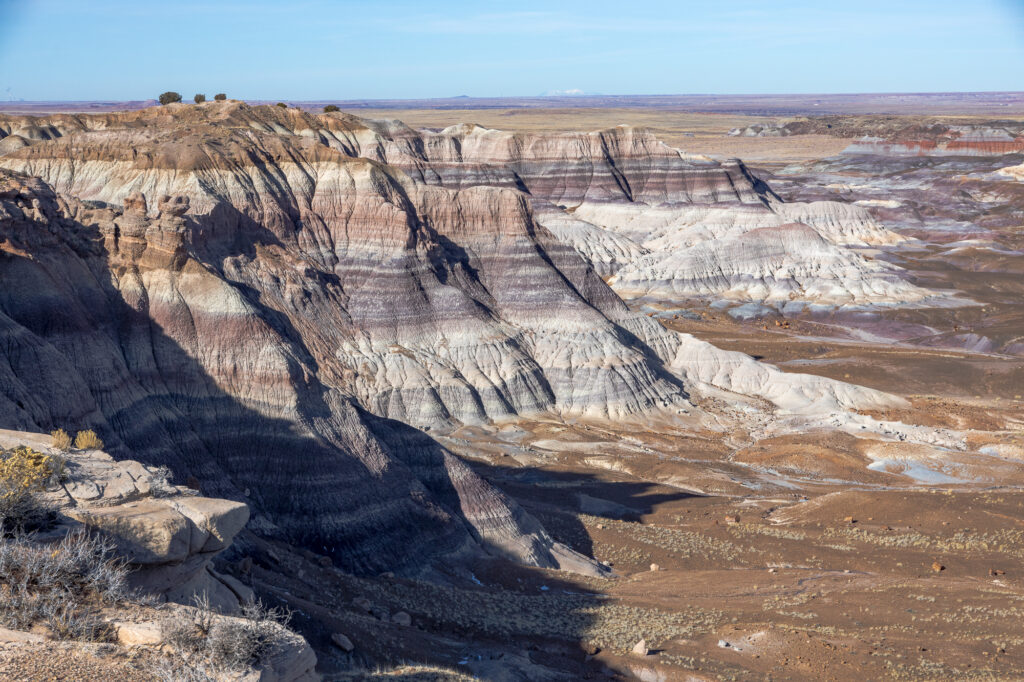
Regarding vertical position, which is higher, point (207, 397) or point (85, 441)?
point (85, 441)

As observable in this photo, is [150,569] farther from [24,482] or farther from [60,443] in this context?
[60,443]

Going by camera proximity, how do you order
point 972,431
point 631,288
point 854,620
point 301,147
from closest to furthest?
point 854,620
point 972,431
point 301,147
point 631,288

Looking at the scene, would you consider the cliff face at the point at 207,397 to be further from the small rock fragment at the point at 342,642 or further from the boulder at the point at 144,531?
the boulder at the point at 144,531

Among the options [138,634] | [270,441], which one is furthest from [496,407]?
[138,634]

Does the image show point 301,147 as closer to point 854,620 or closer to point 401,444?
point 401,444

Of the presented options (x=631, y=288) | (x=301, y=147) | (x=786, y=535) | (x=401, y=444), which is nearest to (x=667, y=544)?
(x=786, y=535)

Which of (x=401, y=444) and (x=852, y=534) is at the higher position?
(x=401, y=444)

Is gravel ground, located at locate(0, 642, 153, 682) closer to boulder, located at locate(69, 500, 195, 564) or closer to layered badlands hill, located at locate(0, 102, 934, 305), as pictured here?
boulder, located at locate(69, 500, 195, 564)
